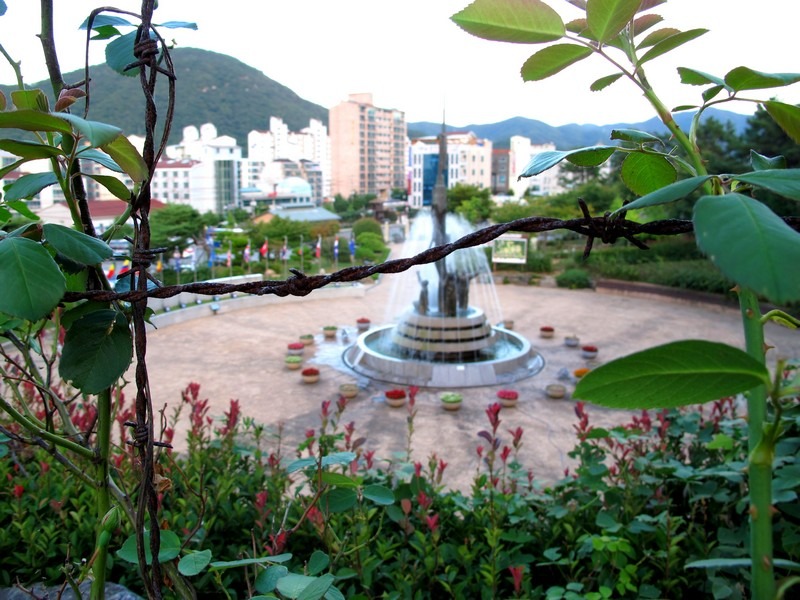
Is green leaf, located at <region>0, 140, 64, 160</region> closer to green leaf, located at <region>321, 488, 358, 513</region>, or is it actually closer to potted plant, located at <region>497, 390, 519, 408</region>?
green leaf, located at <region>321, 488, 358, 513</region>

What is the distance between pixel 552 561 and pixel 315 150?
331 feet

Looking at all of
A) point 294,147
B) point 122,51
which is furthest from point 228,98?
point 122,51

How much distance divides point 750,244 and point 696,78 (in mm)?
A: 470

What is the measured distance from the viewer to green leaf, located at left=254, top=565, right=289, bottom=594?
0.99 meters

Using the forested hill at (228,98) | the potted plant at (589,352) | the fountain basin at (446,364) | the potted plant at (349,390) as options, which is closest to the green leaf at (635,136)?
the potted plant at (349,390)

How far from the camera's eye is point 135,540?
1066 millimetres

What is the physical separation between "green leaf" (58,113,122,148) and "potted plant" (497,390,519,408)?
8001 millimetres

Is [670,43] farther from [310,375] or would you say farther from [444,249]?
[310,375]

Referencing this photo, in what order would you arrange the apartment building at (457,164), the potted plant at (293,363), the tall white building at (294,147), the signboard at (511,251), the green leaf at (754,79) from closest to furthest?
1. the green leaf at (754,79)
2. the potted plant at (293,363)
3. the signboard at (511,251)
4. the apartment building at (457,164)
5. the tall white building at (294,147)

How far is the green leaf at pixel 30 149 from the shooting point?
820mm

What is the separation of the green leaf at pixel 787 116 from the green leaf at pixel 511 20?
0.27m

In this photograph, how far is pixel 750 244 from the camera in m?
0.48

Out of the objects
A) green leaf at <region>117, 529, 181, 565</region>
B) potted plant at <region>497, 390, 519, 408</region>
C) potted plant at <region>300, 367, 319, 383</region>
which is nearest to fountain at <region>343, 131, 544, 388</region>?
potted plant at <region>300, 367, 319, 383</region>

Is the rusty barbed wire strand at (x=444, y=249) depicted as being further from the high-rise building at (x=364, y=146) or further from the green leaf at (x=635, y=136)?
the high-rise building at (x=364, y=146)
